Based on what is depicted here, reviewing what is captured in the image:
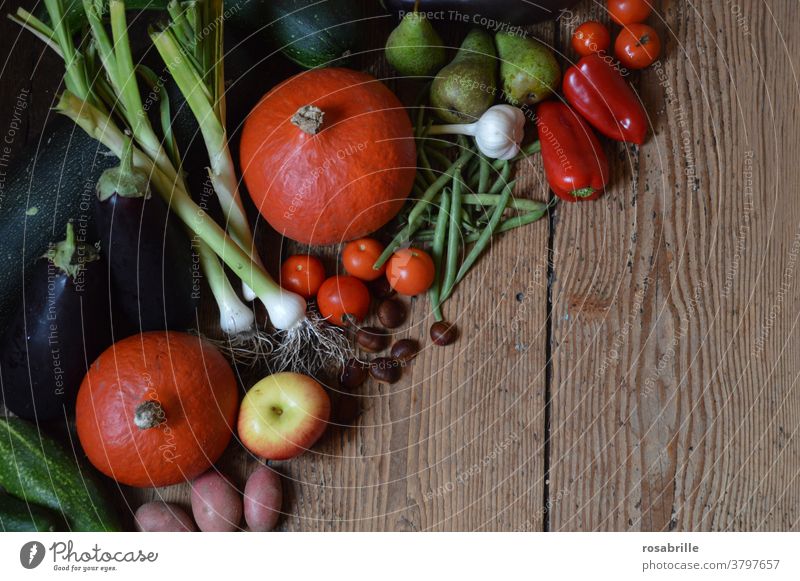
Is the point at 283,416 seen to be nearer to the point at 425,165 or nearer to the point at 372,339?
the point at 372,339

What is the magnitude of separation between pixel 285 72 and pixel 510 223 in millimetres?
514

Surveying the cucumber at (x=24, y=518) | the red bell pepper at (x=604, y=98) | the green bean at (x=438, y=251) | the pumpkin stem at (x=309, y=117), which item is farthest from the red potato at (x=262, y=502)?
the red bell pepper at (x=604, y=98)

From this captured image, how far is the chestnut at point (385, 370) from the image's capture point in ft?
4.31

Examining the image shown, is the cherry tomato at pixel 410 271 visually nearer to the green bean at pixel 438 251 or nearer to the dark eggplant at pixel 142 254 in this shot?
the green bean at pixel 438 251

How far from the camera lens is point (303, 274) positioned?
4.33ft

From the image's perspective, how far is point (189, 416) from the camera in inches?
46.9

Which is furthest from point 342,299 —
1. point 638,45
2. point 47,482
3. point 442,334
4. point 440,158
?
point 638,45

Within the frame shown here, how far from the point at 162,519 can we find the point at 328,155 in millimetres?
685

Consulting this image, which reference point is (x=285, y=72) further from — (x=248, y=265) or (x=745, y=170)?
(x=745, y=170)

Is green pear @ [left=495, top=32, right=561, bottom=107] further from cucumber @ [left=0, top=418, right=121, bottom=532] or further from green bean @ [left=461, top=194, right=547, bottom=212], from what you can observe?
cucumber @ [left=0, top=418, right=121, bottom=532]

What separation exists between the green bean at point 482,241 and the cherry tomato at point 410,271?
5 centimetres

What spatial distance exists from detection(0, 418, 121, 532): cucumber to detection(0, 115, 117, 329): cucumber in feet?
0.77
